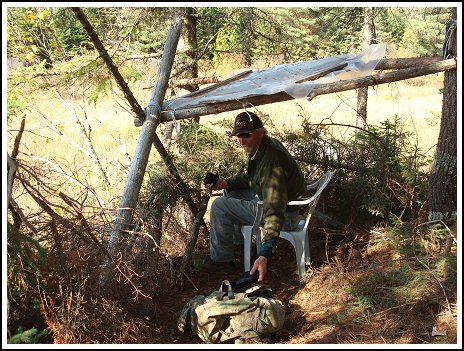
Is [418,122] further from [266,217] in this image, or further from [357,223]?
[266,217]

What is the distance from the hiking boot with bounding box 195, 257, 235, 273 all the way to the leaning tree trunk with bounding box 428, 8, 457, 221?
217 centimetres

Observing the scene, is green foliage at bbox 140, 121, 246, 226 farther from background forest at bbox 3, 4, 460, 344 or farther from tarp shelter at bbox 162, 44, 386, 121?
tarp shelter at bbox 162, 44, 386, 121

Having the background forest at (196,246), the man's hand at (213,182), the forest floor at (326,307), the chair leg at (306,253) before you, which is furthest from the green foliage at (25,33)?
the chair leg at (306,253)

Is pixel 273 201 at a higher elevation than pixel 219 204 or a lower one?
higher

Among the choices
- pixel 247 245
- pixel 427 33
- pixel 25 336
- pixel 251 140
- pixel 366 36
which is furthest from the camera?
pixel 427 33

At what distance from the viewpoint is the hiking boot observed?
607cm

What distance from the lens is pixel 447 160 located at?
224 inches

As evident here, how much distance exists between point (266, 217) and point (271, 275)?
1.32 m

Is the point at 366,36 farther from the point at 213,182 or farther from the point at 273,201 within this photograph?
the point at 273,201

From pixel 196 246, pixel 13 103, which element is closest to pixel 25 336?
pixel 196 246

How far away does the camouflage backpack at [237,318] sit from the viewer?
13.9 ft

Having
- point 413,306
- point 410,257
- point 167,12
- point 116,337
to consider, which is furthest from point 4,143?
point 167,12

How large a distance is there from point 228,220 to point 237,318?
5.34ft

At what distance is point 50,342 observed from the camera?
3.88m
